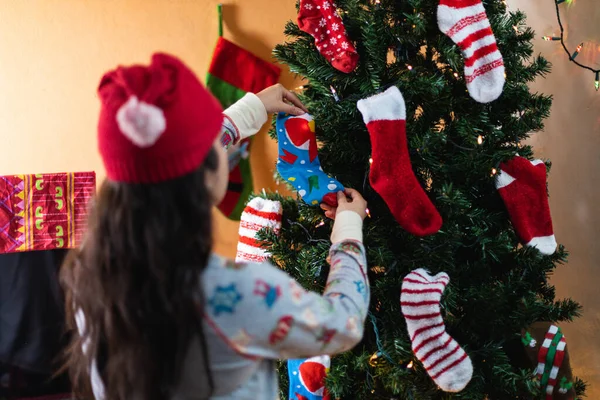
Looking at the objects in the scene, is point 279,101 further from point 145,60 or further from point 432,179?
point 145,60

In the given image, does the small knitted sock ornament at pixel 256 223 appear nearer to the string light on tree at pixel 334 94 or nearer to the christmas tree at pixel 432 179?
the christmas tree at pixel 432 179

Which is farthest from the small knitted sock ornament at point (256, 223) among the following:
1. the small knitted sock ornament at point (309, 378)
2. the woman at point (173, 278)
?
the woman at point (173, 278)

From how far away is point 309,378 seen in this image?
1172 mm

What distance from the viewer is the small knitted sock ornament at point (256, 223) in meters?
1.18

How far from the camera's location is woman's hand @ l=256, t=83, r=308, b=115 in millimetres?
1093

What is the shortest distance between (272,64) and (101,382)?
3.78ft

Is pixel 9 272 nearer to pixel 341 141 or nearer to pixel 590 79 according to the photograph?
pixel 341 141

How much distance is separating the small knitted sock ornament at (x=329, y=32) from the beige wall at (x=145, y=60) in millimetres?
630

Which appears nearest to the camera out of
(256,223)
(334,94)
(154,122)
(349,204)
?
(154,122)

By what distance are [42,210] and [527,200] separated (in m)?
1.36

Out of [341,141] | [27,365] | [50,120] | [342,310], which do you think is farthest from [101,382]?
[50,120]

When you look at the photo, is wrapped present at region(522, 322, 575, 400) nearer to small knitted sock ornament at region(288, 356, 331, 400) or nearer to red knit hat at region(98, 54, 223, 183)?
small knitted sock ornament at region(288, 356, 331, 400)

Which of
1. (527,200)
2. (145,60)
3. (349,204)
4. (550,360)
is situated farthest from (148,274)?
(145,60)

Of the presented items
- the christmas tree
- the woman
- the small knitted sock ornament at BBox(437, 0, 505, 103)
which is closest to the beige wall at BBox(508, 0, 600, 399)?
the christmas tree
